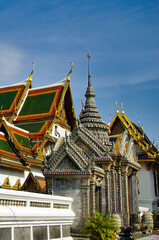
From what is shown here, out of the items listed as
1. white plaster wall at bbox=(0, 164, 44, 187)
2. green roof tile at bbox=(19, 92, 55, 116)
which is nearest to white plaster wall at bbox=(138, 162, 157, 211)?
green roof tile at bbox=(19, 92, 55, 116)

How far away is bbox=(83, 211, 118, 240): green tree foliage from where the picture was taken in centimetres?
904

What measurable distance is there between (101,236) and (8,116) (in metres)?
14.6

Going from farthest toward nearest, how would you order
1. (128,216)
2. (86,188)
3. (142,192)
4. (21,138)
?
(142,192), (21,138), (128,216), (86,188)

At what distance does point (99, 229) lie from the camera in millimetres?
9078

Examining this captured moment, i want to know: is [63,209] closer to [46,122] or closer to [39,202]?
[39,202]

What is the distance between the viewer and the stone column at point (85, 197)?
33.6 feet

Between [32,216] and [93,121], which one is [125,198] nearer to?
[93,121]

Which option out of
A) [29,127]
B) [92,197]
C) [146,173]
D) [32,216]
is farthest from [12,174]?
[146,173]

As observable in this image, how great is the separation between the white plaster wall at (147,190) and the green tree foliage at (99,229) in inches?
626

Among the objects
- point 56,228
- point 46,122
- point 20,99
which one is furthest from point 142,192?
point 56,228

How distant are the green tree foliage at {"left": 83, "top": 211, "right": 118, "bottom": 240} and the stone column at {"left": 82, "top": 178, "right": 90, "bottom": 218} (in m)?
0.89

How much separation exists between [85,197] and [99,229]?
1.45m

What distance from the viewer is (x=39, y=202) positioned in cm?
798

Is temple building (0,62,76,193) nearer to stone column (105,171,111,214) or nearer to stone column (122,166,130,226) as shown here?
stone column (122,166,130,226)
